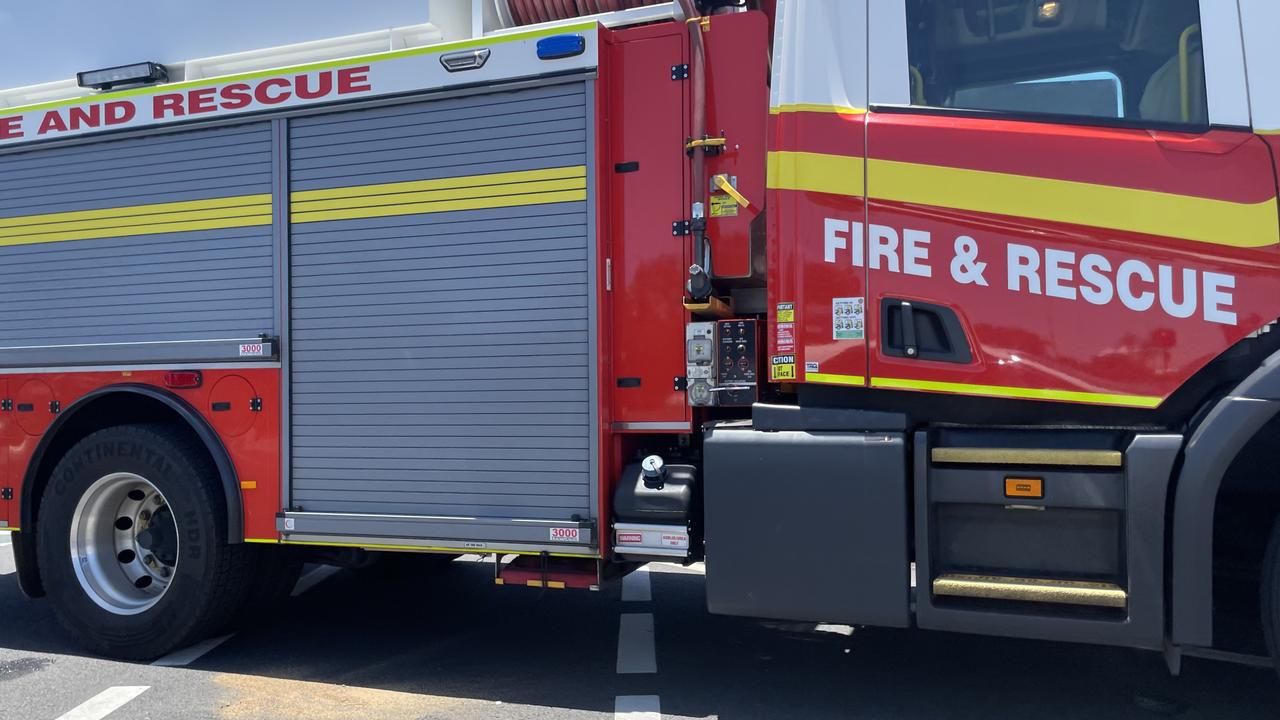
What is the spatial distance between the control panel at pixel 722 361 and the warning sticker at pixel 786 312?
224 millimetres

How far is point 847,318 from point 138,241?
356 centimetres

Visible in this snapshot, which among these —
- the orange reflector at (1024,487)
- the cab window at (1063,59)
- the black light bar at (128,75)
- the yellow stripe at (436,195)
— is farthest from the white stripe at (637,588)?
the black light bar at (128,75)

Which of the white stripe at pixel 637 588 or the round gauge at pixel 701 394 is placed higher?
the round gauge at pixel 701 394

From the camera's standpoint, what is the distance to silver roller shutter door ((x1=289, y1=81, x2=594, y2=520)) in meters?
4.18

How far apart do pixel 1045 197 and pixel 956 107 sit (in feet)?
1.57

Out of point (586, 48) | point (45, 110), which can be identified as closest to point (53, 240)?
point (45, 110)

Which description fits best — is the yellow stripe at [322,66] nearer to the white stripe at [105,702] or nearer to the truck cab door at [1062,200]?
the truck cab door at [1062,200]

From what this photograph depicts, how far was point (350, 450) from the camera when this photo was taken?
454cm

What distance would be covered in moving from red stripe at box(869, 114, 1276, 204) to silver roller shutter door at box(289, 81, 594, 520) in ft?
4.54

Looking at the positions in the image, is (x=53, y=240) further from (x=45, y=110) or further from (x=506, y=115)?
(x=506, y=115)

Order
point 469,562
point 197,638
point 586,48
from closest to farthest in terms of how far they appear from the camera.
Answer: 1. point 586,48
2. point 197,638
3. point 469,562

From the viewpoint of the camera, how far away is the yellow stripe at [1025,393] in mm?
3373

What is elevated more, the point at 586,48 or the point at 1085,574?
the point at 586,48

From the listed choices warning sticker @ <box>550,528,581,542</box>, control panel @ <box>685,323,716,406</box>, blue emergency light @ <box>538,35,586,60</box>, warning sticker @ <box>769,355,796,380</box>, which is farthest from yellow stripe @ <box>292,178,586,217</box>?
warning sticker @ <box>550,528,581,542</box>
